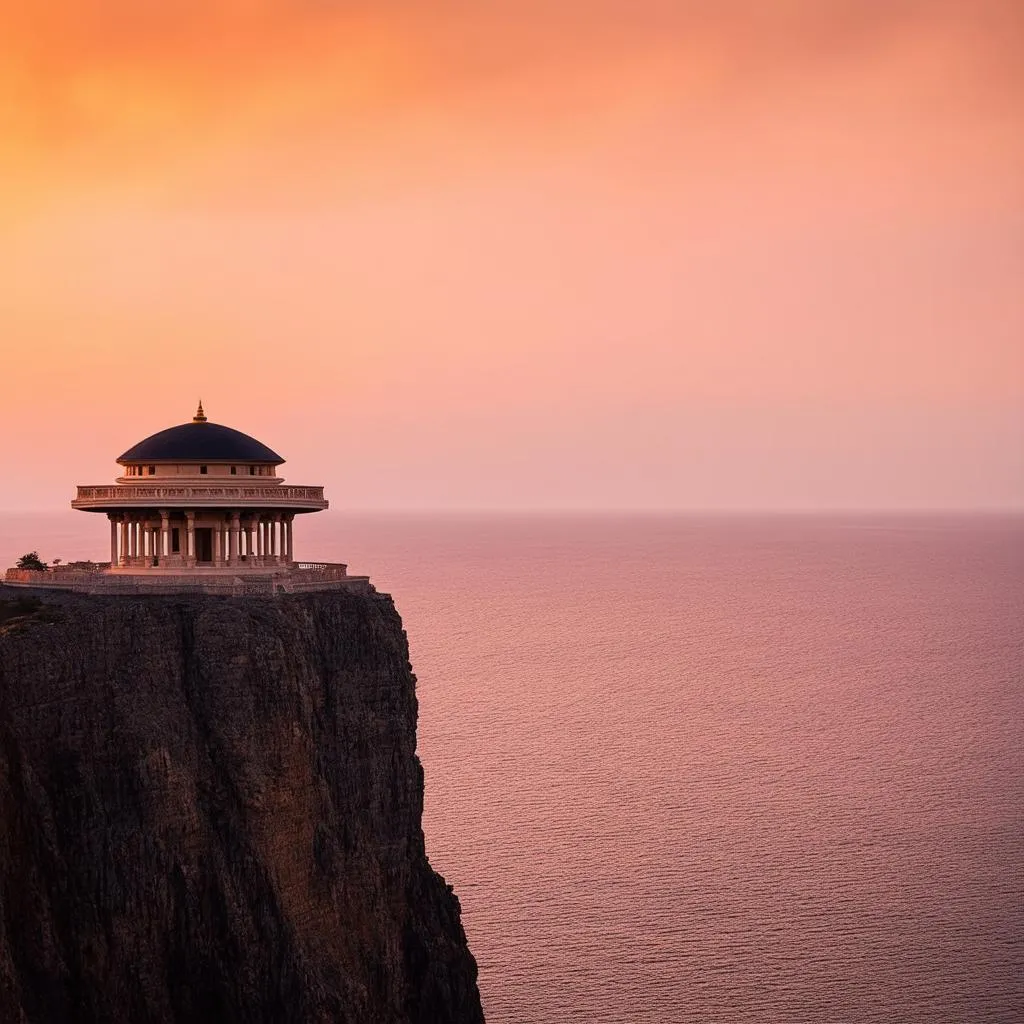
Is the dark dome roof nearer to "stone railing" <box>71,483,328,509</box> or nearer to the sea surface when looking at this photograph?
"stone railing" <box>71,483,328,509</box>

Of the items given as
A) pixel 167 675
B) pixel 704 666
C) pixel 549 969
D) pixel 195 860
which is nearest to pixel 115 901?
pixel 195 860

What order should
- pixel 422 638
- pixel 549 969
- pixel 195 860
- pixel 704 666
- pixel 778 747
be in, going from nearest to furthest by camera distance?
pixel 195 860, pixel 549 969, pixel 778 747, pixel 704 666, pixel 422 638

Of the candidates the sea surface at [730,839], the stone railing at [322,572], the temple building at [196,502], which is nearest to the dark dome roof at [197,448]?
the temple building at [196,502]

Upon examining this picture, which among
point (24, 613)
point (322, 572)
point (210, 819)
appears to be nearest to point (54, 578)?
point (24, 613)

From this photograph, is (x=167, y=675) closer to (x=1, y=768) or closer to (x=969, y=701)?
(x=1, y=768)

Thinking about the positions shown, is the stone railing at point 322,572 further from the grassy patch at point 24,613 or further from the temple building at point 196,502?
the grassy patch at point 24,613
